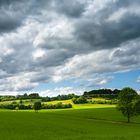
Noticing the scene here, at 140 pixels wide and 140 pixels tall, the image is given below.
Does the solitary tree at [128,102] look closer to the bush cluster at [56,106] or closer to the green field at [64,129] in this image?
the green field at [64,129]

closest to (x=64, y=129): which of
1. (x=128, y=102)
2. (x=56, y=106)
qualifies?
(x=128, y=102)

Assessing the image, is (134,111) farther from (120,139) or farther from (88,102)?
(88,102)

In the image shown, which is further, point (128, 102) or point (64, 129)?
point (128, 102)

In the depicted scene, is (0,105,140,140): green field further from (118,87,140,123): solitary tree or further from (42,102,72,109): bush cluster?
(42,102,72,109): bush cluster

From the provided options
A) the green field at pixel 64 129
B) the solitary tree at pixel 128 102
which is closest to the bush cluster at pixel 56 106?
the green field at pixel 64 129

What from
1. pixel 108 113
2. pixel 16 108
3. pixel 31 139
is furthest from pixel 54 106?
pixel 31 139

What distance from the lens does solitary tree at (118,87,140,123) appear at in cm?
10374

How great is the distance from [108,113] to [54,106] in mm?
51066

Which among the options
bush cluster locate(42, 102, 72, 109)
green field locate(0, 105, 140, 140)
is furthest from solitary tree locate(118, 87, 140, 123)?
bush cluster locate(42, 102, 72, 109)

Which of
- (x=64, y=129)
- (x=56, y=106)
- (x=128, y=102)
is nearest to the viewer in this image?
(x=64, y=129)

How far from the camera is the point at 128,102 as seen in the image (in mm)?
105812

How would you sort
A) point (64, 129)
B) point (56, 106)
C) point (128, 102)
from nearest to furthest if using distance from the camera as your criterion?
point (64, 129)
point (128, 102)
point (56, 106)

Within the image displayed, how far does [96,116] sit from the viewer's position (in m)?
119

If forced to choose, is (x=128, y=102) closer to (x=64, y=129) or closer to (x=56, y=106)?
(x=64, y=129)
